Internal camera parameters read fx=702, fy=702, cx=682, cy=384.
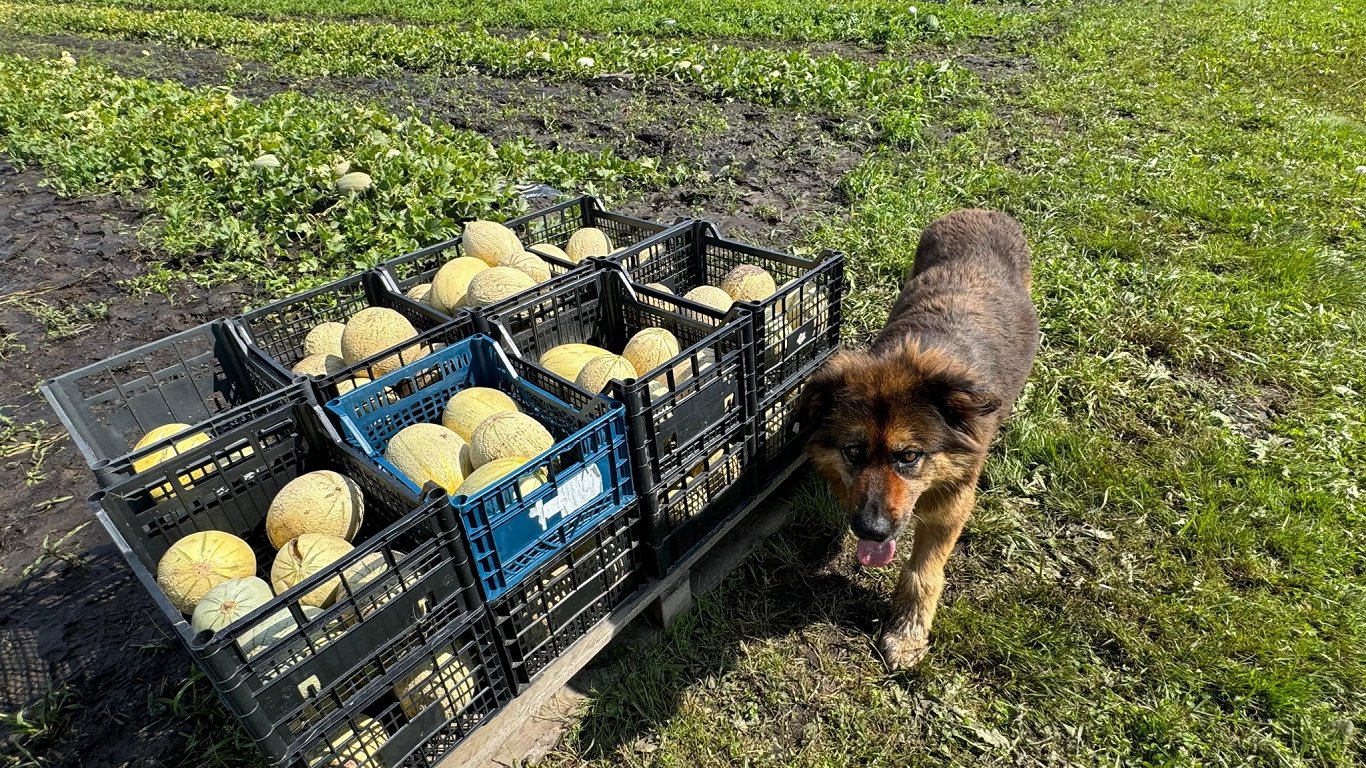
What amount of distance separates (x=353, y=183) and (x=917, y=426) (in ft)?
19.6

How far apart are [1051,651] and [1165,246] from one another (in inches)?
187

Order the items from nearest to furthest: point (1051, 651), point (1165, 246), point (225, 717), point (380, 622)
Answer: point (380, 622) → point (225, 717) → point (1051, 651) → point (1165, 246)

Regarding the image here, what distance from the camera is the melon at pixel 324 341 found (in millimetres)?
3713

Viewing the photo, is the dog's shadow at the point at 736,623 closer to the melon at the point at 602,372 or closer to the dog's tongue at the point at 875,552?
the dog's tongue at the point at 875,552

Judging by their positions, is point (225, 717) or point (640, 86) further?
point (640, 86)

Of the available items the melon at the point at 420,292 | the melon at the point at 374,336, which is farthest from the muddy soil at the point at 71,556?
the melon at the point at 420,292

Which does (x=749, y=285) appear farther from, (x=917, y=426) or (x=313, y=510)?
(x=313, y=510)

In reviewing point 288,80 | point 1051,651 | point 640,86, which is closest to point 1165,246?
point 1051,651

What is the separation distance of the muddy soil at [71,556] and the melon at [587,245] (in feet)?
9.57

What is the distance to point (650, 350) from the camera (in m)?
3.35

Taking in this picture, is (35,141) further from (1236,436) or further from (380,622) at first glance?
(1236,436)

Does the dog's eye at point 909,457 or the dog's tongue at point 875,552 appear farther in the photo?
the dog's tongue at point 875,552

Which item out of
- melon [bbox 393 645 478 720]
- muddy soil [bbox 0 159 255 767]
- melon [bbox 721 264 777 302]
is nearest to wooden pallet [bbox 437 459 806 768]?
melon [bbox 393 645 478 720]

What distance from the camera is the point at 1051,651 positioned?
10.6ft
